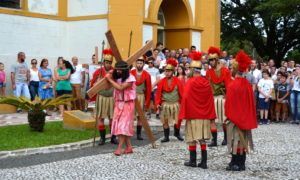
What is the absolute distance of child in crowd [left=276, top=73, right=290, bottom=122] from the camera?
17.1 m

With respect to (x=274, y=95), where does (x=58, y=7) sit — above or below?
above

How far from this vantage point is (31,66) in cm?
1778

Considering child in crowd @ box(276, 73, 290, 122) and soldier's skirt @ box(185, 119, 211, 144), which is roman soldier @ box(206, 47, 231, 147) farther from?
child in crowd @ box(276, 73, 290, 122)

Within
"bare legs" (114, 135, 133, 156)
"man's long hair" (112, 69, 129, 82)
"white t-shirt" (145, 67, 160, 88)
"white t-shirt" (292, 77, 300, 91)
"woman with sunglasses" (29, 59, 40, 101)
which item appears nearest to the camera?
"bare legs" (114, 135, 133, 156)

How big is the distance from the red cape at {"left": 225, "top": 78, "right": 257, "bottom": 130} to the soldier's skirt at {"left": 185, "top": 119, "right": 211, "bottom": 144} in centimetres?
46

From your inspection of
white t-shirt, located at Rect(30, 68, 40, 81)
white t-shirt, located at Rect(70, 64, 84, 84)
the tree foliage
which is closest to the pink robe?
white t-shirt, located at Rect(70, 64, 84, 84)

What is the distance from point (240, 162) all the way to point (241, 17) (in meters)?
30.7

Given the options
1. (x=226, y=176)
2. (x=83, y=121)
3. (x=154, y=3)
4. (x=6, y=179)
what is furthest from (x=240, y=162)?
(x=154, y=3)

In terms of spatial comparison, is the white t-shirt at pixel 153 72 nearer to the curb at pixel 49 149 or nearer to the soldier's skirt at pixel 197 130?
the curb at pixel 49 149

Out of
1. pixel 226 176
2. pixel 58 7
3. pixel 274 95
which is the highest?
pixel 58 7

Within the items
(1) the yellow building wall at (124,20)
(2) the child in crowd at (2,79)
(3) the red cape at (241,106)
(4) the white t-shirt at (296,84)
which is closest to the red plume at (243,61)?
(3) the red cape at (241,106)

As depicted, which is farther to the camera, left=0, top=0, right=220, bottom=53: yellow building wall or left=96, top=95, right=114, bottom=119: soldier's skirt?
left=0, top=0, right=220, bottom=53: yellow building wall

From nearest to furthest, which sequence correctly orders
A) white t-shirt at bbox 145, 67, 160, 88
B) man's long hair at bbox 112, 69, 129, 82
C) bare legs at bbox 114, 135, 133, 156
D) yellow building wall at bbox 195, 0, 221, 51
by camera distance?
bare legs at bbox 114, 135, 133, 156
man's long hair at bbox 112, 69, 129, 82
white t-shirt at bbox 145, 67, 160, 88
yellow building wall at bbox 195, 0, 221, 51

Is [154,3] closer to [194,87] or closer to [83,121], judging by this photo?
[83,121]
